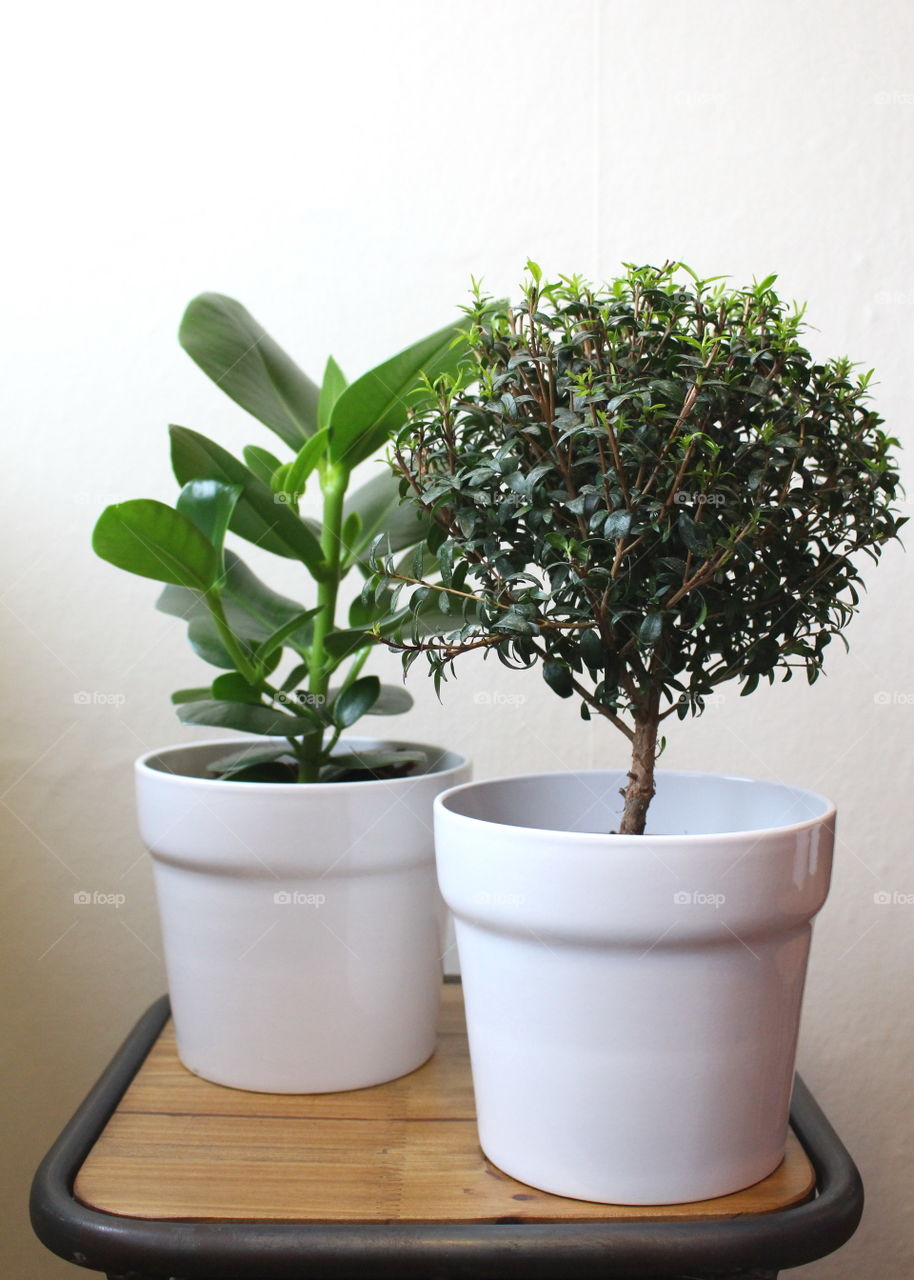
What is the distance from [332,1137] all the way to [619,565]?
1.39 ft

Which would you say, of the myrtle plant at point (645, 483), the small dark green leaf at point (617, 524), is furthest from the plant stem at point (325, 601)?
the small dark green leaf at point (617, 524)

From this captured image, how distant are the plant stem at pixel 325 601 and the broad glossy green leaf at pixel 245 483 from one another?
0.04ft

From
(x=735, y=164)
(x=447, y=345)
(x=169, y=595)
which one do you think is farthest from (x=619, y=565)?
→ (x=735, y=164)

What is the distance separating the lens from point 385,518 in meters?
0.88

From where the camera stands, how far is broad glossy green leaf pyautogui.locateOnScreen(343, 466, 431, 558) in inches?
34.0

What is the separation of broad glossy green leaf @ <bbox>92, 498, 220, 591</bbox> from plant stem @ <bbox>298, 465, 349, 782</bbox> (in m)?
0.09

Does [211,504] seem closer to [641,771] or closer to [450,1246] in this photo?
[641,771]

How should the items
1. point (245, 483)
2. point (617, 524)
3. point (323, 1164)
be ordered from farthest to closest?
point (245, 483), point (323, 1164), point (617, 524)

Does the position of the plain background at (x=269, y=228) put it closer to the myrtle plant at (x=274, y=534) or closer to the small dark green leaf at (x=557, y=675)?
the myrtle plant at (x=274, y=534)

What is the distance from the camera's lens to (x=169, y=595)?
0.87 metres

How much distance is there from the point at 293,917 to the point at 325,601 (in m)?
0.23

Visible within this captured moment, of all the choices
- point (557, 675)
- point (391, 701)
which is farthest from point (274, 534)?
point (557, 675)

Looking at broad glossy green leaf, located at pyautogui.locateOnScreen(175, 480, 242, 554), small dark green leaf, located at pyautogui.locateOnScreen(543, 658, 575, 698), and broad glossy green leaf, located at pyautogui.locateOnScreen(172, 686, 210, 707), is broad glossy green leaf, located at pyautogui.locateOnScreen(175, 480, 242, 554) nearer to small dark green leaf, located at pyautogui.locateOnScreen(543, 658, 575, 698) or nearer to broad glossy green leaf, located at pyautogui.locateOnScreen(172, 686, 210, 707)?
broad glossy green leaf, located at pyautogui.locateOnScreen(172, 686, 210, 707)

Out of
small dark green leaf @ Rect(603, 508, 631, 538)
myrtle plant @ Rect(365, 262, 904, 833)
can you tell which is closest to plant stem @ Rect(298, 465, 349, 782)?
myrtle plant @ Rect(365, 262, 904, 833)
